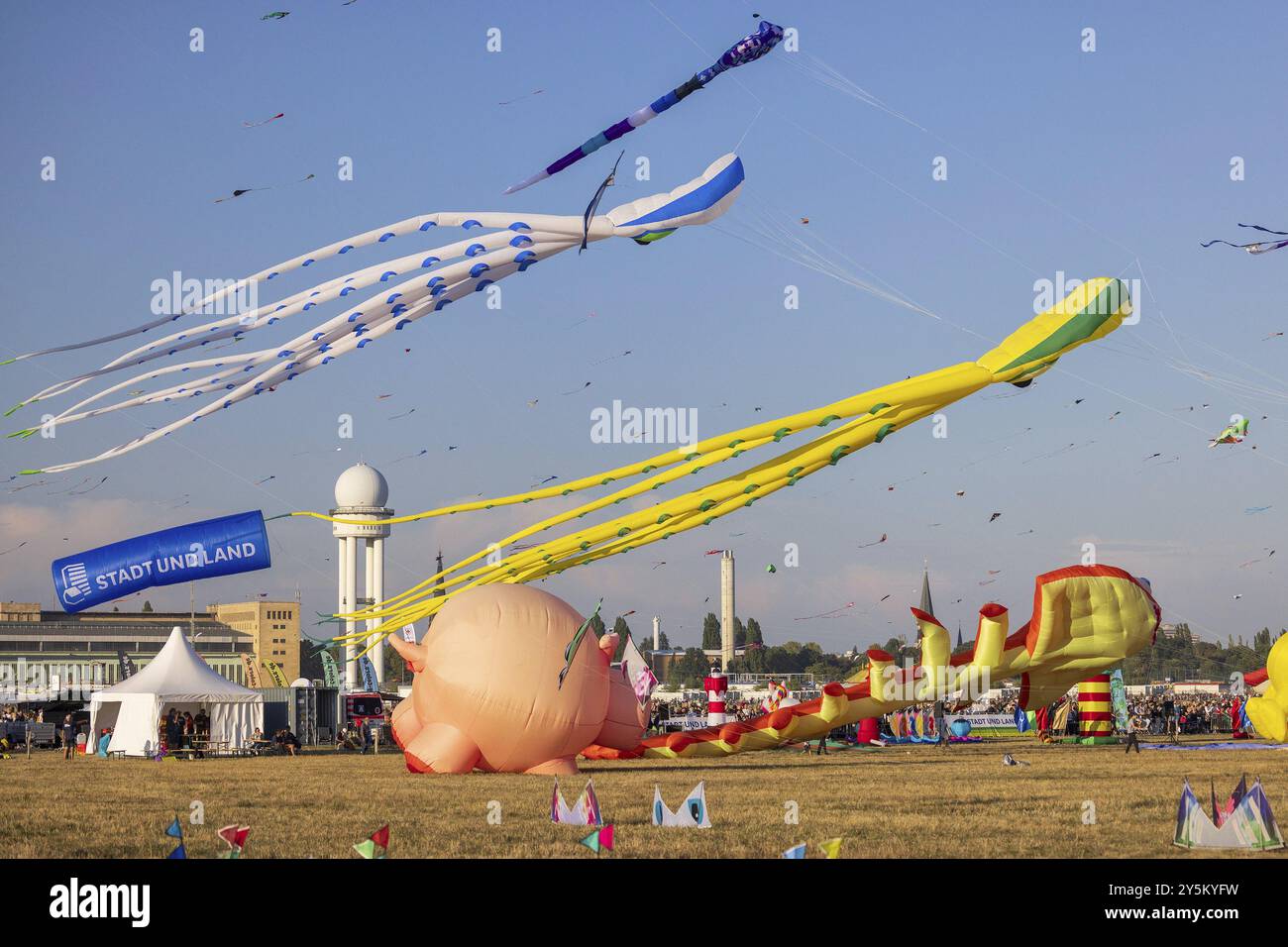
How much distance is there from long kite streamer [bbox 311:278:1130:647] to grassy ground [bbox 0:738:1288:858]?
105 inches

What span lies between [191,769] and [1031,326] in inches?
684

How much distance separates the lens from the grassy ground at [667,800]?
500 inches

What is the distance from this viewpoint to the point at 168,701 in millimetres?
34844

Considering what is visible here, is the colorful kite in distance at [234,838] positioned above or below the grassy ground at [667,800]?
above

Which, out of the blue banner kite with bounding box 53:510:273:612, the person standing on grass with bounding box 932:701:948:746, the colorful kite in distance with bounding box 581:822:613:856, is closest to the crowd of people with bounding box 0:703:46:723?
the blue banner kite with bounding box 53:510:273:612

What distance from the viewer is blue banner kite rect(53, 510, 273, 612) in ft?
81.5

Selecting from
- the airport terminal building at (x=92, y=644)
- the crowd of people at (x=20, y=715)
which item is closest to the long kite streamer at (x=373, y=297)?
the crowd of people at (x=20, y=715)

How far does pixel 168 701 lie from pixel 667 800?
68.2 feet

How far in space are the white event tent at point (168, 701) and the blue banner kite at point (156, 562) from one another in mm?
9833

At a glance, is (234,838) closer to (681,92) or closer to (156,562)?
(681,92)

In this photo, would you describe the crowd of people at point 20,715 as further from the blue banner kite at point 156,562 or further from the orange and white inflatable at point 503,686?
the orange and white inflatable at point 503,686

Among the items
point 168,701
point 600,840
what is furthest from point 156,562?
point 600,840
